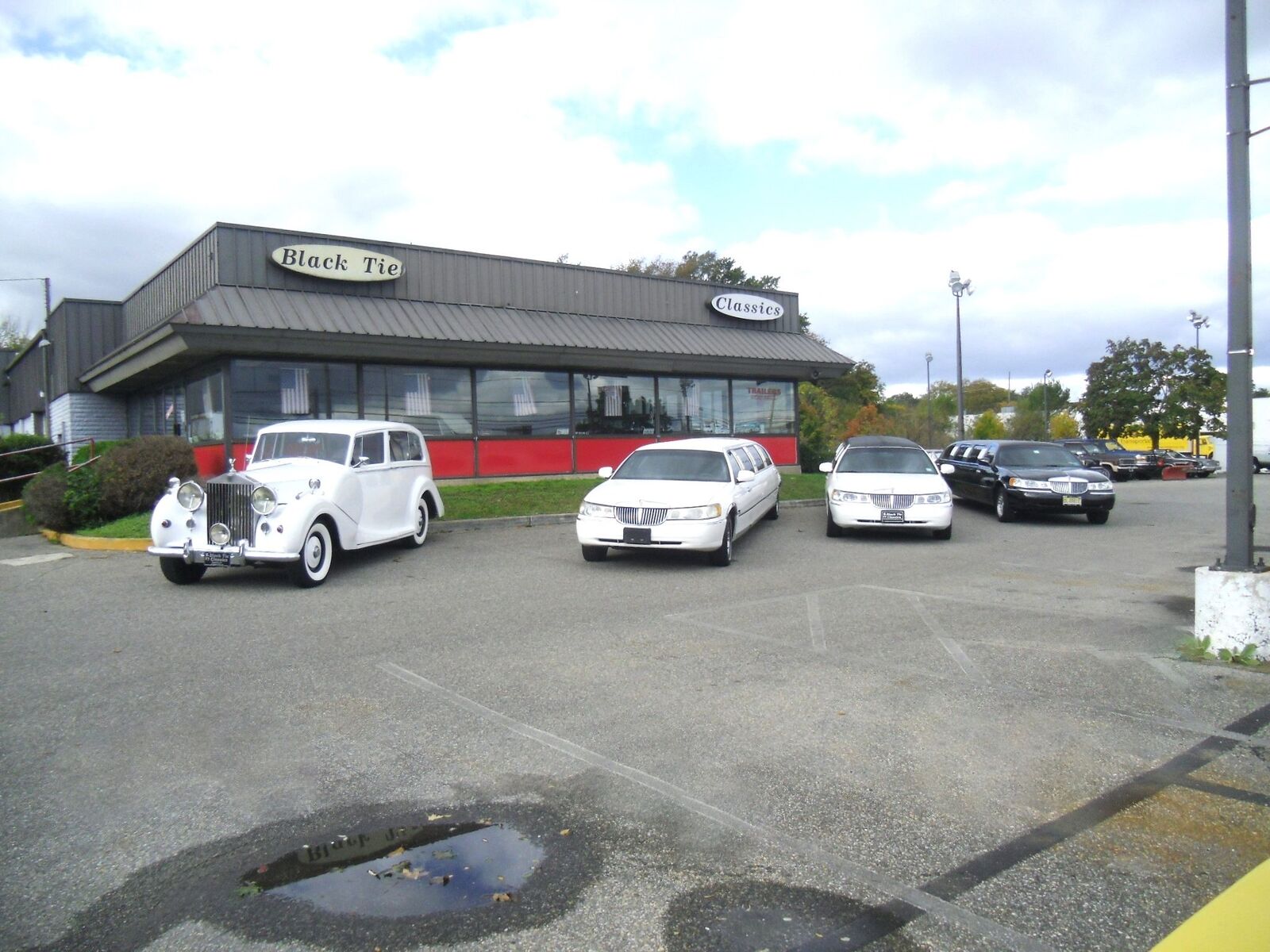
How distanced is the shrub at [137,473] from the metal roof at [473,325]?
7.01ft

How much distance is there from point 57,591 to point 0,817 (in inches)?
264

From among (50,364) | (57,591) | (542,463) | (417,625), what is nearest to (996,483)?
A: (542,463)

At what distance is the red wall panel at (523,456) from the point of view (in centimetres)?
1931

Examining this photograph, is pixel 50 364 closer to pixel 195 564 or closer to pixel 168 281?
pixel 168 281

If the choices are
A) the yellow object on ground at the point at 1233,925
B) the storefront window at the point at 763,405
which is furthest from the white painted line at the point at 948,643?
the storefront window at the point at 763,405

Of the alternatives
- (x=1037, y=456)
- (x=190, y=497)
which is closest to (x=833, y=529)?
(x=1037, y=456)

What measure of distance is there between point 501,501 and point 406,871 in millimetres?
13419

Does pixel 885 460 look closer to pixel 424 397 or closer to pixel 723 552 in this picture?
pixel 723 552

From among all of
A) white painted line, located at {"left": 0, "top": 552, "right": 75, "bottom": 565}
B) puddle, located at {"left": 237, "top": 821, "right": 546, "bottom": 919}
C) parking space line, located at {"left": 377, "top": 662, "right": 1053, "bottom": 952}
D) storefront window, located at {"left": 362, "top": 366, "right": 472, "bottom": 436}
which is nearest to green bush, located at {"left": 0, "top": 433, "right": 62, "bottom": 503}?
storefront window, located at {"left": 362, "top": 366, "right": 472, "bottom": 436}

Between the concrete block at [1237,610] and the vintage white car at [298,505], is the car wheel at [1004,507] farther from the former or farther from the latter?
the vintage white car at [298,505]

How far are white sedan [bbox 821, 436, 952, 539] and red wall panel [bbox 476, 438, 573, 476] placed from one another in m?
7.75

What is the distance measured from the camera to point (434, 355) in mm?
17688

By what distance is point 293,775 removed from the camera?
4496 mm

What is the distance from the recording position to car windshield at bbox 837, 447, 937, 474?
1439 cm
